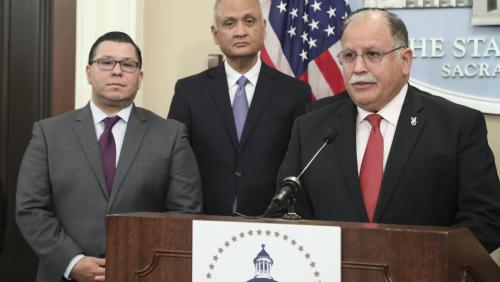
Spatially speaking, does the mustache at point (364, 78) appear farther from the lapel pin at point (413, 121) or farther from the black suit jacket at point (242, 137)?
the black suit jacket at point (242, 137)

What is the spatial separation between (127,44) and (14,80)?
1.49m

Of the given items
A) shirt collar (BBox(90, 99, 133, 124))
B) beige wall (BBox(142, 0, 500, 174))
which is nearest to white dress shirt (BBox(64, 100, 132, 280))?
shirt collar (BBox(90, 99, 133, 124))

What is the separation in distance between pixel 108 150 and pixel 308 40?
4.97 feet

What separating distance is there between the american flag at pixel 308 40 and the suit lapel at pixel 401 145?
1.45m

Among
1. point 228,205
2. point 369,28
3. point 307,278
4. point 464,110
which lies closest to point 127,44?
point 228,205

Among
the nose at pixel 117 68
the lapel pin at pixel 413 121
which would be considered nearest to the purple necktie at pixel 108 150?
the nose at pixel 117 68

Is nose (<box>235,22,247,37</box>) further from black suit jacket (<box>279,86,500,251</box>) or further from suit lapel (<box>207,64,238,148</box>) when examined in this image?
black suit jacket (<box>279,86,500,251</box>)

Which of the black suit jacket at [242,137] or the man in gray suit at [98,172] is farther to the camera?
the black suit jacket at [242,137]

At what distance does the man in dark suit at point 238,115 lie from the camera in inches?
129

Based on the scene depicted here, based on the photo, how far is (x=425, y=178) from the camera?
2.40m

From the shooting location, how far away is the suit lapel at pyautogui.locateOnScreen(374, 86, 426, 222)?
92.8 inches

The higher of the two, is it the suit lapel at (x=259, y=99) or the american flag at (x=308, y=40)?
the american flag at (x=308, y=40)

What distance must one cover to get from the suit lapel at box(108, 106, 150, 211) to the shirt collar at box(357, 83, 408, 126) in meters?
0.92

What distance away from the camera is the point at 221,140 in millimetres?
3309
